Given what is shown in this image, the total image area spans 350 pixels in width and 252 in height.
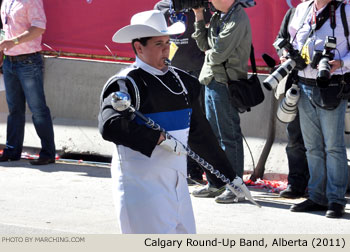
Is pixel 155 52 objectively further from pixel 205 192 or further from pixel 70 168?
pixel 70 168

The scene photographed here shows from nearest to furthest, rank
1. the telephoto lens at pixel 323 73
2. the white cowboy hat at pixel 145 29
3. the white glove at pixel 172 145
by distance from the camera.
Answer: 1. the white glove at pixel 172 145
2. the white cowboy hat at pixel 145 29
3. the telephoto lens at pixel 323 73

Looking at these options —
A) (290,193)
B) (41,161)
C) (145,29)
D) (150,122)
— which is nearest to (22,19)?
(41,161)

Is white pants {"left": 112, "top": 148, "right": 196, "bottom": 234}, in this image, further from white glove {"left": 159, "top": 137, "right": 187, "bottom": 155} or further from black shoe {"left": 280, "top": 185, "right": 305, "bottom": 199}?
black shoe {"left": 280, "top": 185, "right": 305, "bottom": 199}

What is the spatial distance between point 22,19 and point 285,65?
11.5ft

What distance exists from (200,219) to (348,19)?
2182mm

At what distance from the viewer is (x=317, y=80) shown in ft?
23.1

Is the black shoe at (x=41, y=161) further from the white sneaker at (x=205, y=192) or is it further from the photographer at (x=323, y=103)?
the photographer at (x=323, y=103)

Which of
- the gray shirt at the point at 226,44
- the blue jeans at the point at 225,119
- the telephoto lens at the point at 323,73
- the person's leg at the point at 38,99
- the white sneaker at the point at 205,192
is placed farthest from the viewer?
the person's leg at the point at 38,99

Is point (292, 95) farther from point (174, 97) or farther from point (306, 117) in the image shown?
point (174, 97)

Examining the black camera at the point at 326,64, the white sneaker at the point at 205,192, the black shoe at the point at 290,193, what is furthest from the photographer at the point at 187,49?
the black camera at the point at 326,64

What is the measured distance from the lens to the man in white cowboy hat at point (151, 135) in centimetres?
469

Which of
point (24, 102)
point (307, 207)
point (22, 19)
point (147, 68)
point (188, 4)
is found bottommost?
point (307, 207)

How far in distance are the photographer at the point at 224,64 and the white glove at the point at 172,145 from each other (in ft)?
10.1

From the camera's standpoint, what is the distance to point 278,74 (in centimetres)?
707
